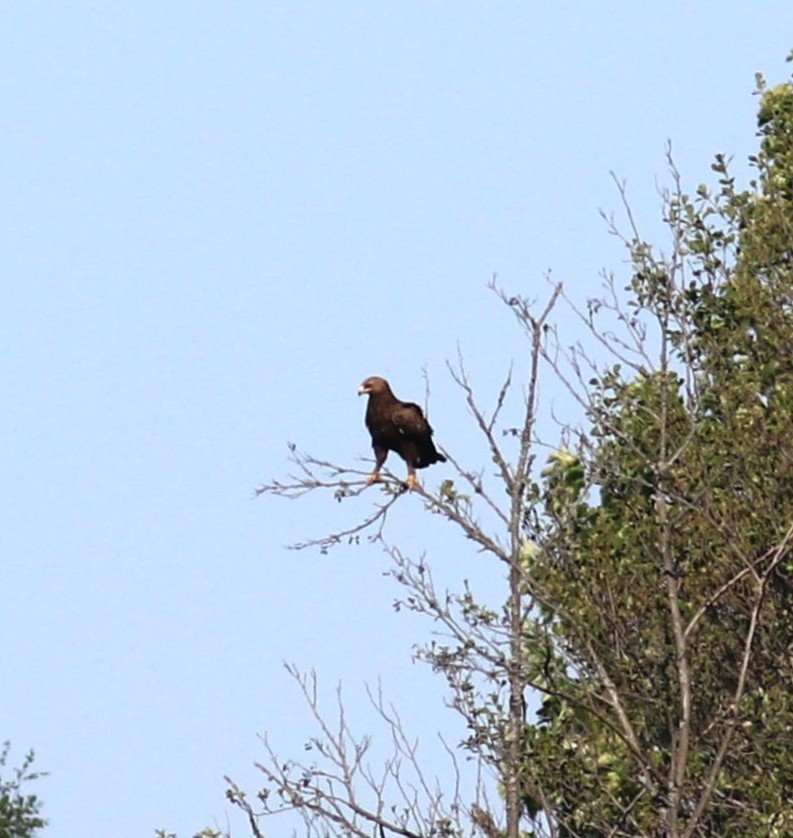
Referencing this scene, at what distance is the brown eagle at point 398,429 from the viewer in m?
17.5

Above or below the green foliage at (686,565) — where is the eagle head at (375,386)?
above

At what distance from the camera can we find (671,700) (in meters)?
12.8

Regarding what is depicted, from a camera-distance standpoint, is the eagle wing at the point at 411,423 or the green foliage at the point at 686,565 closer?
the green foliage at the point at 686,565

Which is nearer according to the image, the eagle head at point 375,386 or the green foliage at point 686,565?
the green foliage at point 686,565

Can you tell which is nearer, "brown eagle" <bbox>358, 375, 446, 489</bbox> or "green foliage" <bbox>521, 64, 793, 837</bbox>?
"green foliage" <bbox>521, 64, 793, 837</bbox>

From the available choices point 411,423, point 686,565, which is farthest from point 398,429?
point 686,565

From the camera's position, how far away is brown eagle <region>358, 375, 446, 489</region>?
17531 mm

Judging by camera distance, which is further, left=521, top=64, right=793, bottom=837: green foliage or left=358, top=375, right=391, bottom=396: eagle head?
left=358, top=375, right=391, bottom=396: eagle head

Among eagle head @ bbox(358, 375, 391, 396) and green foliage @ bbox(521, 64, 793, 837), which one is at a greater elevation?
eagle head @ bbox(358, 375, 391, 396)

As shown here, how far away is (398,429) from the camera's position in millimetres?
17562

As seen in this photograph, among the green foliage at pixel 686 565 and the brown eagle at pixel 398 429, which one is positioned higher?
the brown eagle at pixel 398 429

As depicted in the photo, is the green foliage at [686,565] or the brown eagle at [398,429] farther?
the brown eagle at [398,429]

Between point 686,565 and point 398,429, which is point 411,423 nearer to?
point 398,429

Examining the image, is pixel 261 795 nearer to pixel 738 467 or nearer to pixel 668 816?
pixel 668 816
